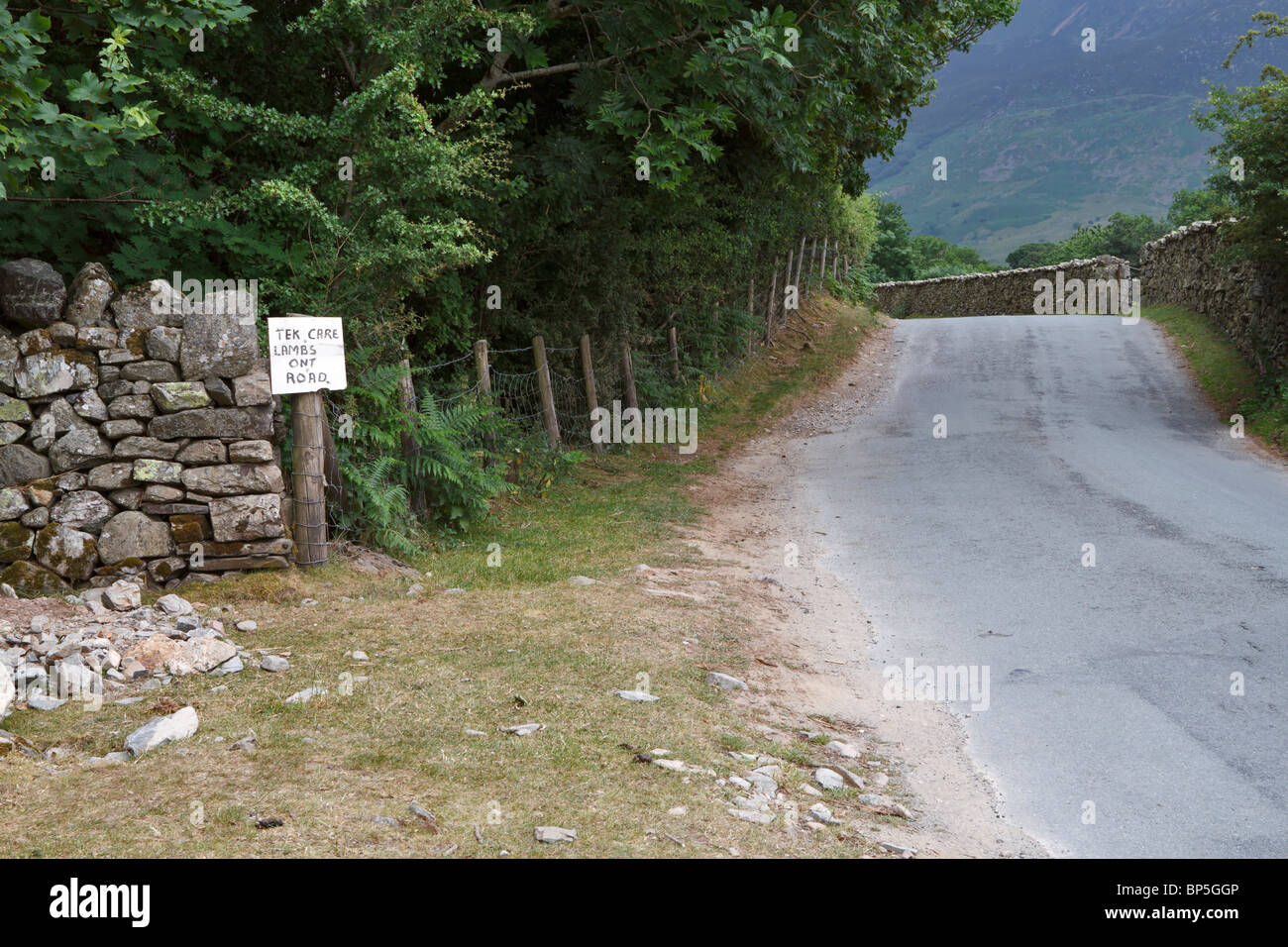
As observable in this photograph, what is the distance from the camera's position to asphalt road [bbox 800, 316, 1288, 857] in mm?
5129

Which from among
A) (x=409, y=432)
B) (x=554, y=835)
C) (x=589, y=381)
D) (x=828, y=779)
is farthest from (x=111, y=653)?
(x=589, y=381)

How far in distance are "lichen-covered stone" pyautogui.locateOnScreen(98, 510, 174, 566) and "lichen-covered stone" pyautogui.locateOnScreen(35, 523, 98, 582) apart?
0.32ft

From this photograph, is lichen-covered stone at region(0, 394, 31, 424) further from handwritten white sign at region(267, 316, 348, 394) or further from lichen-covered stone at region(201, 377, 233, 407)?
handwritten white sign at region(267, 316, 348, 394)

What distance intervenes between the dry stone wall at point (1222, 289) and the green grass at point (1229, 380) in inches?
10.1

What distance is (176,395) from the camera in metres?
7.54

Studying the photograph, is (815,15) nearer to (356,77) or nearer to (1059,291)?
(356,77)

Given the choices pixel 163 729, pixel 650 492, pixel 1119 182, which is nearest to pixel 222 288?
pixel 163 729

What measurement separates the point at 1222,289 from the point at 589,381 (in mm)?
15913

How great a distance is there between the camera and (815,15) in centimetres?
1202

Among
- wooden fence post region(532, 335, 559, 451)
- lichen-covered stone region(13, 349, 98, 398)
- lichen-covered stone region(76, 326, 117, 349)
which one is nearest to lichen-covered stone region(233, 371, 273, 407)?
lichen-covered stone region(76, 326, 117, 349)

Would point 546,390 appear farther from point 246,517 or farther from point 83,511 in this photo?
point 83,511

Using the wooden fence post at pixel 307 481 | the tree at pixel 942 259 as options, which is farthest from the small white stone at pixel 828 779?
the tree at pixel 942 259

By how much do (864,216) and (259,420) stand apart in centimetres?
3589

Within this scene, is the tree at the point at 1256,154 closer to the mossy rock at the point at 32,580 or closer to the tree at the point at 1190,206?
the mossy rock at the point at 32,580
